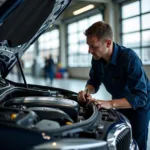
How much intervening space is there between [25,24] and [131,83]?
96 cm

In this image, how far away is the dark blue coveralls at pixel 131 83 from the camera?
1.79 m

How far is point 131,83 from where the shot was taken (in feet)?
5.95

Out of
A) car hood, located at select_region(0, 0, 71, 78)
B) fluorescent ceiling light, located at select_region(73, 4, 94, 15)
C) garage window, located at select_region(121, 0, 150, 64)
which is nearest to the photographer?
car hood, located at select_region(0, 0, 71, 78)

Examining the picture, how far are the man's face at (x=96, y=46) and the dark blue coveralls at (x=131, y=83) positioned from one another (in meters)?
0.14

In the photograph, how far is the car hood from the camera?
185cm

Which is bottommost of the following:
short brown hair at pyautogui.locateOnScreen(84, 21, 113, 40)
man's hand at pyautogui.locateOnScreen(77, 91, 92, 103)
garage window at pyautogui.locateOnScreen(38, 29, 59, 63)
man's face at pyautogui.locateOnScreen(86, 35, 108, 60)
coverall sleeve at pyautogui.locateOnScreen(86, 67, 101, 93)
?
man's hand at pyautogui.locateOnScreen(77, 91, 92, 103)

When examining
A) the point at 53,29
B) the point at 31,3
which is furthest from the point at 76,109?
the point at 53,29

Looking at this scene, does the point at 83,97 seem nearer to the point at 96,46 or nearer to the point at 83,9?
the point at 96,46

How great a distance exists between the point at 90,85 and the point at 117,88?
0.31 meters

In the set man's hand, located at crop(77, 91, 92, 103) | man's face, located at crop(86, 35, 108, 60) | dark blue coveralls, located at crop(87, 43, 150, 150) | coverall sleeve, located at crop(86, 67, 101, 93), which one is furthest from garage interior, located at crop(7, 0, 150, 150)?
man's face, located at crop(86, 35, 108, 60)

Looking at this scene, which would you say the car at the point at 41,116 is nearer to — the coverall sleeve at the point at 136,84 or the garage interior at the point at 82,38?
the coverall sleeve at the point at 136,84

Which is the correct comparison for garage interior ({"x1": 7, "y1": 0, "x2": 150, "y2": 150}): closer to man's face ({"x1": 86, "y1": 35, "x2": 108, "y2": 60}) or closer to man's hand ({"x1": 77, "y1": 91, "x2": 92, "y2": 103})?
man's hand ({"x1": 77, "y1": 91, "x2": 92, "y2": 103})

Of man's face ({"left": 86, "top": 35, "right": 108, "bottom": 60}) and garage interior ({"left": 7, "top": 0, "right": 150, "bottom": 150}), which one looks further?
garage interior ({"left": 7, "top": 0, "right": 150, "bottom": 150})

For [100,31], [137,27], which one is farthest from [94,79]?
[137,27]
